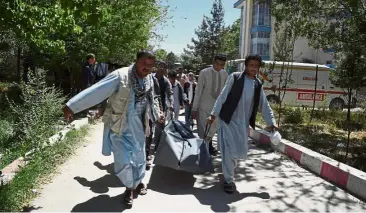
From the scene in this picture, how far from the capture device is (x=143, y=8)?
13.6 metres

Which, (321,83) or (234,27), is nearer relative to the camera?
(321,83)

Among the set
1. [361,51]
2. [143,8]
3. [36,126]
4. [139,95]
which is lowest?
[36,126]

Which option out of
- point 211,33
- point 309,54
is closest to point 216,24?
point 211,33

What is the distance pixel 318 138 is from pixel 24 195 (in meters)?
7.00

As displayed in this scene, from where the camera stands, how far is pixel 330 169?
552 cm

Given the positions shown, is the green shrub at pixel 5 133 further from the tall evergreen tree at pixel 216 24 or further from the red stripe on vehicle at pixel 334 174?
the tall evergreen tree at pixel 216 24

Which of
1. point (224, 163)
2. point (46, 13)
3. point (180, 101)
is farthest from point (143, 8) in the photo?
point (224, 163)

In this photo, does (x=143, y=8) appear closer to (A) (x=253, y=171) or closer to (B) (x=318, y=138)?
(B) (x=318, y=138)

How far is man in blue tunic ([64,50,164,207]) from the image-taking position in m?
4.00

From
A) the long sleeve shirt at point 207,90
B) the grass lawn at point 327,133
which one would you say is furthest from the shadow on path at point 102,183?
the grass lawn at point 327,133

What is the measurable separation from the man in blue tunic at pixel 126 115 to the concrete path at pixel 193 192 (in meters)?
0.39

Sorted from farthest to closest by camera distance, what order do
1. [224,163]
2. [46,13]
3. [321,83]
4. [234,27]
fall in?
[234,27] < [321,83] < [46,13] < [224,163]

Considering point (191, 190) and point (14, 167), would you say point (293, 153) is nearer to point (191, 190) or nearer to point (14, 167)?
point (191, 190)

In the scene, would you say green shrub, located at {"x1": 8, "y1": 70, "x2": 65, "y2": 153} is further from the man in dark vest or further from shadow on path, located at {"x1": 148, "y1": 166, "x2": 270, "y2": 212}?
the man in dark vest
